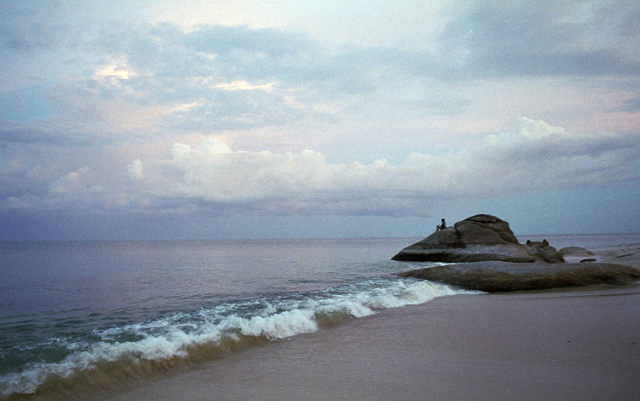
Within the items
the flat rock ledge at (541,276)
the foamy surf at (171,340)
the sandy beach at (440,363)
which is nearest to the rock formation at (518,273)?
the flat rock ledge at (541,276)

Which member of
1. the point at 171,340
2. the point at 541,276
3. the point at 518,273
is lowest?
the point at 541,276

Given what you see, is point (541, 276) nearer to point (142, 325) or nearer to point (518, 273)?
point (518, 273)

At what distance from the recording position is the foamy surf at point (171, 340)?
5625 millimetres

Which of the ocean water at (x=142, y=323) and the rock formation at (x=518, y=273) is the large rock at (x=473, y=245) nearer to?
the rock formation at (x=518, y=273)

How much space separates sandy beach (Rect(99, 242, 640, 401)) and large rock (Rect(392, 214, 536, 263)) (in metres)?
16.5

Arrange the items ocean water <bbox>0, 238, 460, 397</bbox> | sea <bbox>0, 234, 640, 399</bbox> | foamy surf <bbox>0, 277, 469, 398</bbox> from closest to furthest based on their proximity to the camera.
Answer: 1. foamy surf <bbox>0, 277, 469, 398</bbox>
2. sea <bbox>0, 234, 640, 399</bbox>
3. ocean water <bbox>0, 238, 460, 397</bbox>

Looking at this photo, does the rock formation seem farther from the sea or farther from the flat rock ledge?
the sea

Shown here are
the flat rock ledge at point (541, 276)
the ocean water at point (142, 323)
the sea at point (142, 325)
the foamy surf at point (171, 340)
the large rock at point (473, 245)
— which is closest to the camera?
the foamy surf at point (171, 340)

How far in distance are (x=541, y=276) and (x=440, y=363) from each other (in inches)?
447

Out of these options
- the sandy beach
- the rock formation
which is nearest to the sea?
the sandy beach

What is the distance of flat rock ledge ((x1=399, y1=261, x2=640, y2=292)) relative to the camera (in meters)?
14.6

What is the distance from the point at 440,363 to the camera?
5766 millimetres

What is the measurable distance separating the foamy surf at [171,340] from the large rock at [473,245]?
1530 cm

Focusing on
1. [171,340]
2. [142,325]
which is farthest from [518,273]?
[142,325]
